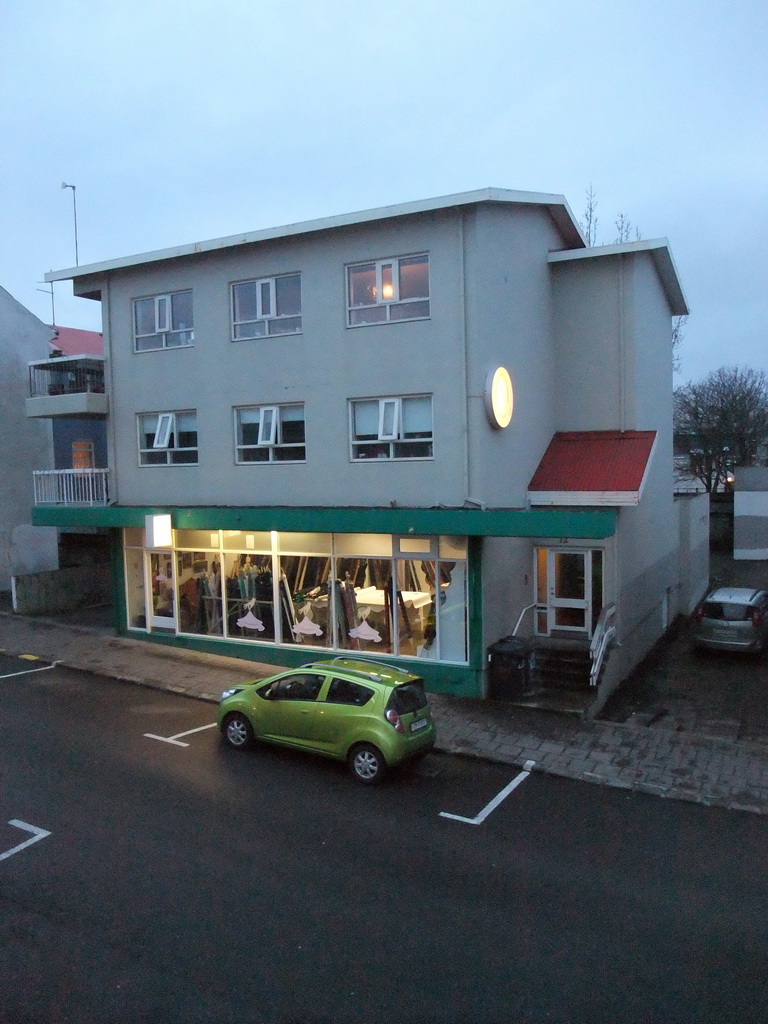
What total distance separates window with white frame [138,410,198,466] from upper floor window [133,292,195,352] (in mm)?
1577

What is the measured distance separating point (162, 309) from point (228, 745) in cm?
1024

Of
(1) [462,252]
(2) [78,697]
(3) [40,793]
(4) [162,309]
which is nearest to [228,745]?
(3) [40,793]

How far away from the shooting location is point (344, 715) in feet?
33.5

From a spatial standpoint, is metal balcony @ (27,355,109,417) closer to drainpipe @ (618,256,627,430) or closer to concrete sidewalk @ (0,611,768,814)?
concrete sidewalk @ (0,611,768,814)

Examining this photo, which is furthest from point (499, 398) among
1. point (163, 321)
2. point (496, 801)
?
point (163, 321)

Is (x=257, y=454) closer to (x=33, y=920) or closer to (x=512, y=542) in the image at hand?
(x=512, y=542)

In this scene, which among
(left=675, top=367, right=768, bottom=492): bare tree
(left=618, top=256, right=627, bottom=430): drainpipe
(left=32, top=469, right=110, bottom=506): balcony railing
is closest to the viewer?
(left=618, top=256, right=627, bottom=430): drainpipe

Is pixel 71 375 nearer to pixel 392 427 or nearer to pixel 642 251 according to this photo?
pixel 392 427

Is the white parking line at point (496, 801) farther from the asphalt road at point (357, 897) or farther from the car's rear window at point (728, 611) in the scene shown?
the car's rear window at point (728, 611)

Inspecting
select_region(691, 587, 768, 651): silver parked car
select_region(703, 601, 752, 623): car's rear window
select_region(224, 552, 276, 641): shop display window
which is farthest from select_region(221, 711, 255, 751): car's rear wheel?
select_region(703, 601, 752, 623): car's rear window

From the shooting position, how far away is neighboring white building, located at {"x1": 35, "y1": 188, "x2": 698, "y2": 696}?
553 inches

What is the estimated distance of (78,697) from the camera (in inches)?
553

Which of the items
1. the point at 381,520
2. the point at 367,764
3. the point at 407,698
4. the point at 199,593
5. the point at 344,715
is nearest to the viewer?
the point at 367,764

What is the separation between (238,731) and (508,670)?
4927mm
